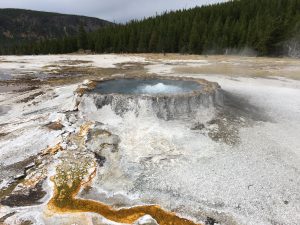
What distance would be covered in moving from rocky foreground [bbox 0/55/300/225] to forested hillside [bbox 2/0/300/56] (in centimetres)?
3513

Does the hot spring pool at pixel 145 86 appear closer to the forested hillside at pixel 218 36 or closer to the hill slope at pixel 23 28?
the forested hillside at pixel 218 36

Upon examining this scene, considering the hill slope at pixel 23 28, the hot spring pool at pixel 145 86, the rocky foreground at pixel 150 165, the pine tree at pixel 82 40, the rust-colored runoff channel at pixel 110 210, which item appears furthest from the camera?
the hill slope at pixel 23 28

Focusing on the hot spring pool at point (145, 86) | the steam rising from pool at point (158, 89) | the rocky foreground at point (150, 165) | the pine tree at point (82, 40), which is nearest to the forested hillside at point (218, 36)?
the pine tree at point (82, 40)

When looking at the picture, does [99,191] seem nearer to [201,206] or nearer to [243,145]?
[201,206]

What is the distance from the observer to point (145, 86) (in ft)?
54.7

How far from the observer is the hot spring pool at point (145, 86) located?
51.4 feet

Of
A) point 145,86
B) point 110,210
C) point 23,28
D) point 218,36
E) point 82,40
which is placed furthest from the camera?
point 23,28

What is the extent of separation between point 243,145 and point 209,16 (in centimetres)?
6094

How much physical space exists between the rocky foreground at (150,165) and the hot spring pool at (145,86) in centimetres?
172

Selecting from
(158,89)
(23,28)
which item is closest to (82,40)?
(158,89)

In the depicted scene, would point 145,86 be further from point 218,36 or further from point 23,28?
point 23,28

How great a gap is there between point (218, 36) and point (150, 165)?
46068 mm

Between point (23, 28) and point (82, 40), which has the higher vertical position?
point (23, 28)

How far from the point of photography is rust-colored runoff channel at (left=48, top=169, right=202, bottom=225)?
8.40 meters
